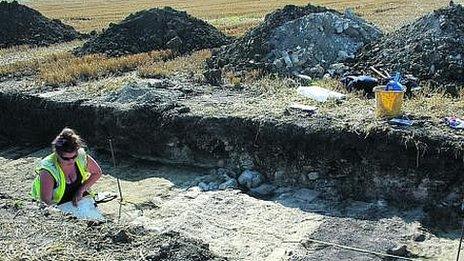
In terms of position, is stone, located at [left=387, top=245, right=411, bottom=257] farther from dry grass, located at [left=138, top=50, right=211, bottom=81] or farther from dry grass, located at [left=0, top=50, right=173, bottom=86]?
dry grass, located at [left=0, top=50, right=173, bottom=86]

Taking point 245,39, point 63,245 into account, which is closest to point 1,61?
point 245,39

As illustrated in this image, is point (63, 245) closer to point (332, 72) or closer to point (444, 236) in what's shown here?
point (444, 236)

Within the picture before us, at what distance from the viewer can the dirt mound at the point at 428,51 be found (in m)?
10.8

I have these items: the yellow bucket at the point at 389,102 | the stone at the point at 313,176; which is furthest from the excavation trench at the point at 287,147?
the yellow bucket at the point at 389,102

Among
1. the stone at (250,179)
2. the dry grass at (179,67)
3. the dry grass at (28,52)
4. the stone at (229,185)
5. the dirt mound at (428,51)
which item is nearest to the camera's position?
the stone at (229,185)

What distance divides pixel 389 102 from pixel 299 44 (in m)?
4.89

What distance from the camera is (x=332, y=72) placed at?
11992 mm

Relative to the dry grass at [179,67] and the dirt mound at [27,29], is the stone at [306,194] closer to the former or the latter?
the dry grass at [179,67]

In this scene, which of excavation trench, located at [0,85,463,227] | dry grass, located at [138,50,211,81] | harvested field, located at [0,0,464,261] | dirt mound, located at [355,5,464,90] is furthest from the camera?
dry grass, located at [138,50,211,81]

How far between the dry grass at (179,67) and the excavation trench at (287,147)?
79.0 inches

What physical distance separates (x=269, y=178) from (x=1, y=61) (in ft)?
37.5

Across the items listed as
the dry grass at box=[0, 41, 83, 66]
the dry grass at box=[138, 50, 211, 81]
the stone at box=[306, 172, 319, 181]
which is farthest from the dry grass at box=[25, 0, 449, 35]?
the stone at box=[306, 172, 319, 181]

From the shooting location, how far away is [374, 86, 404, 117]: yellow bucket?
851 cm

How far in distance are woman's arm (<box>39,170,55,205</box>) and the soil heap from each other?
7349 mm
